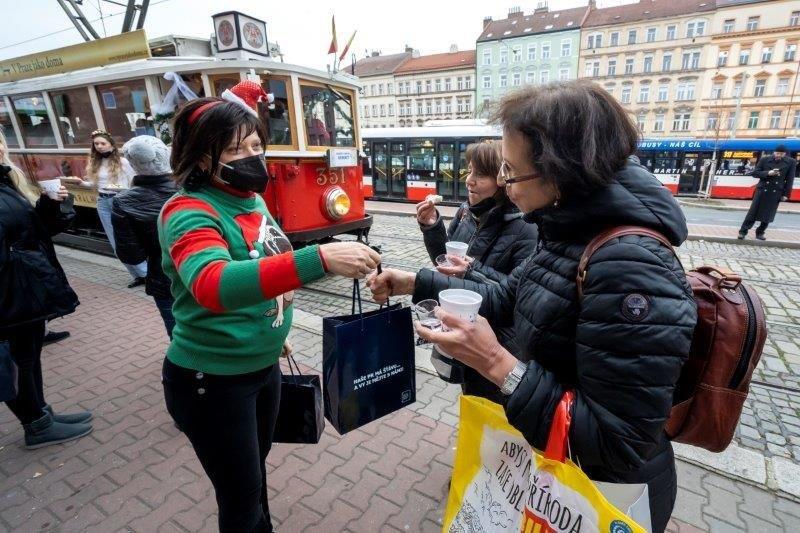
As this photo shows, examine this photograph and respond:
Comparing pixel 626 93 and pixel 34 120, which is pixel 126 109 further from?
pixel 626 93

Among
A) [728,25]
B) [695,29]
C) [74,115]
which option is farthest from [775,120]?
[74,115]

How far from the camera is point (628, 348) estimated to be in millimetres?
944

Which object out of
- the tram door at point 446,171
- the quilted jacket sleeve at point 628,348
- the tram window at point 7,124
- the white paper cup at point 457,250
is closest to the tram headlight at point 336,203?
the white paper cup at point 457,250

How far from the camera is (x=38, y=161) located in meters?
8.16

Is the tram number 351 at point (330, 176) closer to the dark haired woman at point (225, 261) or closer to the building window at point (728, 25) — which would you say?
the dark haired woman at point (225, 261)

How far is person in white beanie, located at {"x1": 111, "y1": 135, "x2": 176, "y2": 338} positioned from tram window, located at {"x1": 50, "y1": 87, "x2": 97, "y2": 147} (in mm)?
5291

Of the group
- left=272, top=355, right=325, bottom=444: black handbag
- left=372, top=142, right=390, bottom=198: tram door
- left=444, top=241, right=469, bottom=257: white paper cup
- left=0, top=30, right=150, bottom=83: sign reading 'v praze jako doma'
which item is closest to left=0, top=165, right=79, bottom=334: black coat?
left=272, top=355, right=325, bottom=444: black handbag

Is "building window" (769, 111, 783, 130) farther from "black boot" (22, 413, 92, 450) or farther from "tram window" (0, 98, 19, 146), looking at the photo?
"tram window" (0, 98, 19, 146)

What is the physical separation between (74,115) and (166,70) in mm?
3061

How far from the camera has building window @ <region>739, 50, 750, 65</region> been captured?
39062 mm

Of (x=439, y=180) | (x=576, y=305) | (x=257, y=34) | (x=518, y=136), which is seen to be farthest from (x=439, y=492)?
(x=439, y=180)

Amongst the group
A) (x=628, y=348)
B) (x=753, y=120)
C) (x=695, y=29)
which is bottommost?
(x=628, y=348)

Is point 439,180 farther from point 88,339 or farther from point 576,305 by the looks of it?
point 576,305

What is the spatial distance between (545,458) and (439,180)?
14632 mm
